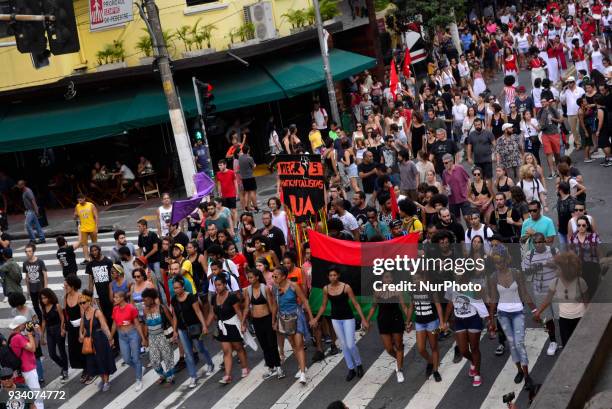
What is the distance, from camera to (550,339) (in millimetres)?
11922

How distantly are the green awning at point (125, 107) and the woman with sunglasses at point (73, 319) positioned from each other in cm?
1277

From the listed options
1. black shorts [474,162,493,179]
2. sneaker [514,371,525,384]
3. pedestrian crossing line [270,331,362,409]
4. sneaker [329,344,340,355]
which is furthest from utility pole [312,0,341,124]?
sneaker [514,371,525,384]

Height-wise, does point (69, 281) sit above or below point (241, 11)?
below

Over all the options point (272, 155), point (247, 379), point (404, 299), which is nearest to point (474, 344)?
point (404, 299)

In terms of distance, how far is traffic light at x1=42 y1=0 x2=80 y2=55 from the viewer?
12406mm

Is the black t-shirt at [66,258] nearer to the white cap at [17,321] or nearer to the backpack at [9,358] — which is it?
the white cap at [17,321]

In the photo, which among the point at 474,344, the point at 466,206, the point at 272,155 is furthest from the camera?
the point at 272,155

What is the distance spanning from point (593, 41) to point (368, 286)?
19.2 metres

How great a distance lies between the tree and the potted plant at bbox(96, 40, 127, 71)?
41.8ft

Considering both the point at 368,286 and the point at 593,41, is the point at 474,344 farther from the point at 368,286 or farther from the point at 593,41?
the point at 593,41

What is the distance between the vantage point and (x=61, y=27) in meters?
12.5

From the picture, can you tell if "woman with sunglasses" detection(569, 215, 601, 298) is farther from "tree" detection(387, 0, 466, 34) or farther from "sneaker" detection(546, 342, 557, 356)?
"tree" detection(387, 0, 466, 34)

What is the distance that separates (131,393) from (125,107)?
14.5m

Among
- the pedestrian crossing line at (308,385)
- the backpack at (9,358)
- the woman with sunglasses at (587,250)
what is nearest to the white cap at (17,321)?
the backpack at (9,358)
